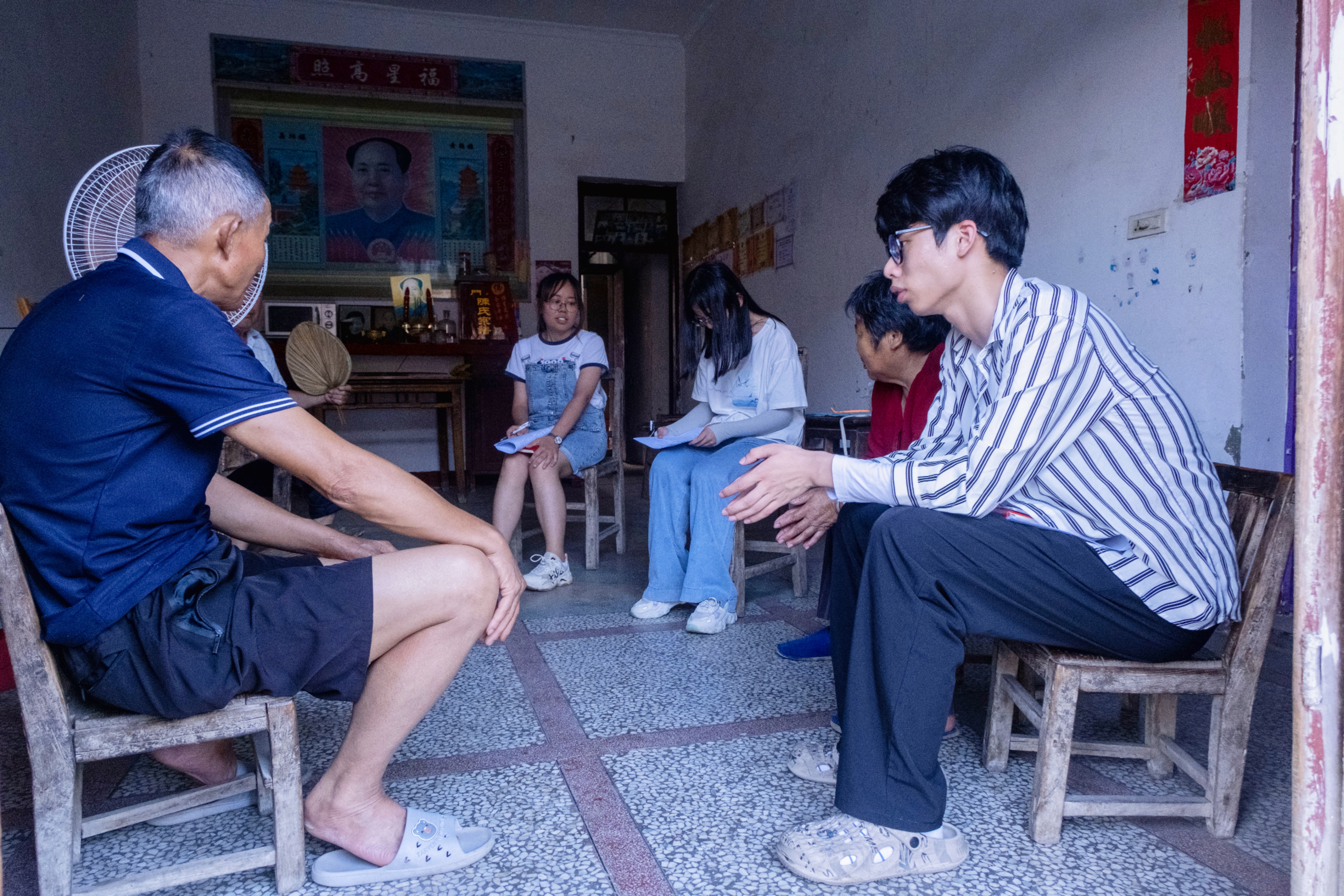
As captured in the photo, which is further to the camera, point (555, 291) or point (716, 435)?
point (555, 291)

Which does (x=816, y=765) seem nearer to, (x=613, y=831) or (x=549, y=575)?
(x=613, y=831)

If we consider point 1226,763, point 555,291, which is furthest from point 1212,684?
point 555,291

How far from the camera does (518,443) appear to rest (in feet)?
10.2

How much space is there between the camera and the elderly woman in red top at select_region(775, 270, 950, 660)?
187 centimetres

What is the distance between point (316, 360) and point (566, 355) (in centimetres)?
104

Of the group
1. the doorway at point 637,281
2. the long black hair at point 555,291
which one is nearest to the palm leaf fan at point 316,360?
the long black hair at point 555,291

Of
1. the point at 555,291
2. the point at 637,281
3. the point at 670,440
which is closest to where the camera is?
the point at 670,440

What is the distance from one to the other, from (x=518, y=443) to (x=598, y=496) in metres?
0.44

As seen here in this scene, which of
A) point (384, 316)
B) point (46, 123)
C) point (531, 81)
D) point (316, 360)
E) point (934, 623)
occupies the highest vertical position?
point (531, 81)

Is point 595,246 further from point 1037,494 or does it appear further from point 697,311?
point 1037,494

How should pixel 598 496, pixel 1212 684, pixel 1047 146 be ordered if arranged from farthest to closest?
1. pixel 598 496
2. pixel 1047 146
3. pixel 1212 684

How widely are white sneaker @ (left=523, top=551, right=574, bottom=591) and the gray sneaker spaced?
6.14 ft

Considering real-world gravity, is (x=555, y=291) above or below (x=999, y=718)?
above

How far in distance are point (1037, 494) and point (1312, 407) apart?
0.59 meters
